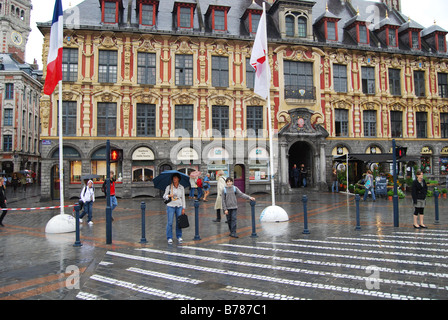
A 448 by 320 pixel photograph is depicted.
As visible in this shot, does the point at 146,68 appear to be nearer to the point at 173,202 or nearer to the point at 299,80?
the point at 299,80

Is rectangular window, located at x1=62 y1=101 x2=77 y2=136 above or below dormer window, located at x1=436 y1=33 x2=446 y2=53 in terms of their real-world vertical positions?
below

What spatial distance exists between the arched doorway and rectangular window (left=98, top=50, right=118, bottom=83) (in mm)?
16033

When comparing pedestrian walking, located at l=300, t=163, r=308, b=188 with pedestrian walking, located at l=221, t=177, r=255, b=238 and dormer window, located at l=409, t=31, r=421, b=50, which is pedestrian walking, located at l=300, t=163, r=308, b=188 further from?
pedestrian walking, located at l=221, t=177, r=255, b=238

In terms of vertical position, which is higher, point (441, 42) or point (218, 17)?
point (218, 17)

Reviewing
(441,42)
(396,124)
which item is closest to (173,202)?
(396,124)

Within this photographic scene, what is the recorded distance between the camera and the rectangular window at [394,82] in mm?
29062

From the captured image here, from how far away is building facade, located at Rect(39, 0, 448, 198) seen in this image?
23672 mm

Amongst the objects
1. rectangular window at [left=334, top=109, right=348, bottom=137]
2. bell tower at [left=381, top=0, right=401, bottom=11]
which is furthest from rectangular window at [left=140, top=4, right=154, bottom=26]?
bell tower at [left=381, top=0, right=401, bottom=11]

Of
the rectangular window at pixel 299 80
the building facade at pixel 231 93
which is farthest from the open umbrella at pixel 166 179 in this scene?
the rectangular window at pixel 299 80

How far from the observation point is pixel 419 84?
2978cm

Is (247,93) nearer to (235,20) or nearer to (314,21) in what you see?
(235,20)

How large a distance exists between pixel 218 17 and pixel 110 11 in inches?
320

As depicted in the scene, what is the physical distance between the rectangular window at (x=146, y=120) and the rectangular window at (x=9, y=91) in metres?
37.1
